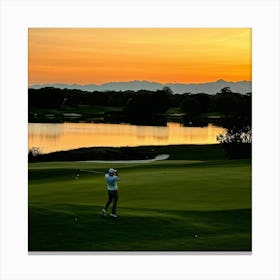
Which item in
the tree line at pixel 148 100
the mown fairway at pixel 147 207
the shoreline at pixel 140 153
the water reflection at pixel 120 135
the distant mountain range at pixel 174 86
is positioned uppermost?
the distant mountain range at pixel 174 86

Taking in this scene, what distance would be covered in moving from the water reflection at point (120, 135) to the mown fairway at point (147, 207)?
1.14 feet

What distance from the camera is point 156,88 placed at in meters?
12.0

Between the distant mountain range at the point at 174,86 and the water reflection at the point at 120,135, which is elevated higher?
the distant mountain range at the point at 174,86

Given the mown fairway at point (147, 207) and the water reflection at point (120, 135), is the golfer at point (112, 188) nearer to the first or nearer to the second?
the mown fairway at point (147, 207)

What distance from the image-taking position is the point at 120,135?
12180mm

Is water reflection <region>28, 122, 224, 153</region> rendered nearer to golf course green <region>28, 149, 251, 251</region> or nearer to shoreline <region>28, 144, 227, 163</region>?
shoreline <region>28, 144, 227, 163</region>

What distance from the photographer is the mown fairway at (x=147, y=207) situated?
38.3 feet

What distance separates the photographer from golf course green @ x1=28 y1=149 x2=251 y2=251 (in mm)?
11688

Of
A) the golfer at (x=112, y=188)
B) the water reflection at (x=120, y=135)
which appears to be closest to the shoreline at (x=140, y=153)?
the water reflection at (x=120, y=135)

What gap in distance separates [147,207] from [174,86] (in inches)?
81.1

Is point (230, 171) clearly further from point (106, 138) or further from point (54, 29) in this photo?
point (54, 29)

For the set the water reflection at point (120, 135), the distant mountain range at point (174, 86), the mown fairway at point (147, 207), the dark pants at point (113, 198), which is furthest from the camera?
the water reflection at point (120, 135)

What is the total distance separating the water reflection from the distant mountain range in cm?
61
